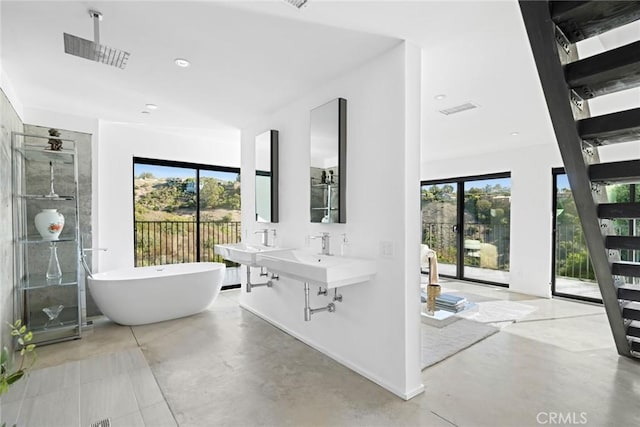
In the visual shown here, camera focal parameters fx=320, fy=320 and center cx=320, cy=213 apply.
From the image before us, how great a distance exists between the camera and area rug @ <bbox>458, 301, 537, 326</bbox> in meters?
4.12

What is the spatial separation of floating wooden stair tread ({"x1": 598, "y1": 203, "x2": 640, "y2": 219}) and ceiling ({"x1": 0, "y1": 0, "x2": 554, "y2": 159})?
126 cm

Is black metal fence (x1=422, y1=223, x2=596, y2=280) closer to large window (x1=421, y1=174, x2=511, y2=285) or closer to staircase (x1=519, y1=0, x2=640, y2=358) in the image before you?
large window (x1=421, y1=174, x2=511, y2=285)

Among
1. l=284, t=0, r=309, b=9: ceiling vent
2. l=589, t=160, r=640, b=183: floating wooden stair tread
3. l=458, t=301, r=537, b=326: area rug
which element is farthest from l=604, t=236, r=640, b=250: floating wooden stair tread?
l=284, t=0, r=309, b=9: ceiling vent

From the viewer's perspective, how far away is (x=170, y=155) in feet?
16.4

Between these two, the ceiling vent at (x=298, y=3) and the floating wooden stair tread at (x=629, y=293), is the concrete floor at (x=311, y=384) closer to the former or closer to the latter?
the floating wooden stair tread at (x=629, y=293)

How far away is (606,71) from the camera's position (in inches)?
59.5

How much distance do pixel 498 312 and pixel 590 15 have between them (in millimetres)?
3906

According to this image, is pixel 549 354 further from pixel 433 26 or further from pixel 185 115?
pixel 185 115

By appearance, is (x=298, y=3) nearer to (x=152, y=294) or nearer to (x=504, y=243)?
(x=152, y=294)

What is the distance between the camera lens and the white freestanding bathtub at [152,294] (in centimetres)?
365

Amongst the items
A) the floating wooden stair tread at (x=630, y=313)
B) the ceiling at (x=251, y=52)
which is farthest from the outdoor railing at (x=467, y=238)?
the floating wooden stair tread at (x=630, y=313)

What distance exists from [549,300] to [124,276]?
20.8 feet

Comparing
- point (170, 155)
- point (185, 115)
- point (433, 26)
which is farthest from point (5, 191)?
point (433, 26)

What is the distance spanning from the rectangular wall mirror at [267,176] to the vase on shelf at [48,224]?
84.4 inches
